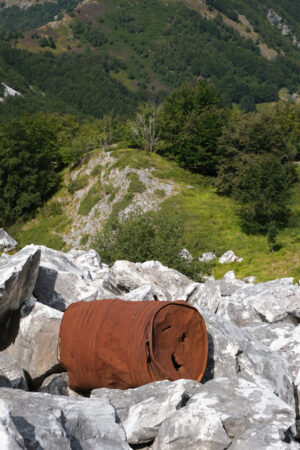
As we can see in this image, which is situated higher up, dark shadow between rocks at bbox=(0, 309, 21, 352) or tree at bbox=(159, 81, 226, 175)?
dark shadow between rocks at bbox=(0, 309, 21, 352)

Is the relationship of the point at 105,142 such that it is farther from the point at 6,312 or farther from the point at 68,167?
the point at 6,312

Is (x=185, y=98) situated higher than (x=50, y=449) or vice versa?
(x=50, y=449)

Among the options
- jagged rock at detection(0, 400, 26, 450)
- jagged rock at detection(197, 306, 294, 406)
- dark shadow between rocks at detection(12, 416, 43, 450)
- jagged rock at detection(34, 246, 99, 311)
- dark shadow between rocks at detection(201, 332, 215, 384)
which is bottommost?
jagged rock at detection(34, 246, 99, 311)

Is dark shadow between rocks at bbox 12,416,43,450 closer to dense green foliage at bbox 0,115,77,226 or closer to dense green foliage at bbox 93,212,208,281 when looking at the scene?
dense green foliage at bbox 93,212,208,281

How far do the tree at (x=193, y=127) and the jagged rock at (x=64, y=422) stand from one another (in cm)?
5306

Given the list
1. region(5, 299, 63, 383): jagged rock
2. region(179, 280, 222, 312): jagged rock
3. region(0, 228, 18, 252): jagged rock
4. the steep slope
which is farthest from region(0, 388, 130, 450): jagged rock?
the steep slope

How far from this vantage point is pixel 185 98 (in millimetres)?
63875

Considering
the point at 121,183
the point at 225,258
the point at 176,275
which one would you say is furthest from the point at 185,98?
the point at 176,275

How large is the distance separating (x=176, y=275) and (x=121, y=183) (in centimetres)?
3656

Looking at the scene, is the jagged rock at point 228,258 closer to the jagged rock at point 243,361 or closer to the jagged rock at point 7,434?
the jagged rock at point 243,361

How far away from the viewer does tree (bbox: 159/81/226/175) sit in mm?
56750

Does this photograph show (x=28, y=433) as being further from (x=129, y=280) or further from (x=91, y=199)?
(x=91, y=199)

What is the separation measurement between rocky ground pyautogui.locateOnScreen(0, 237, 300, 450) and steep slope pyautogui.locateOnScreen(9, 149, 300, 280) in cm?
2205

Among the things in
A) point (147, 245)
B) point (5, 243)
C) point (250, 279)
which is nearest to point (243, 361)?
point (147, 245)
